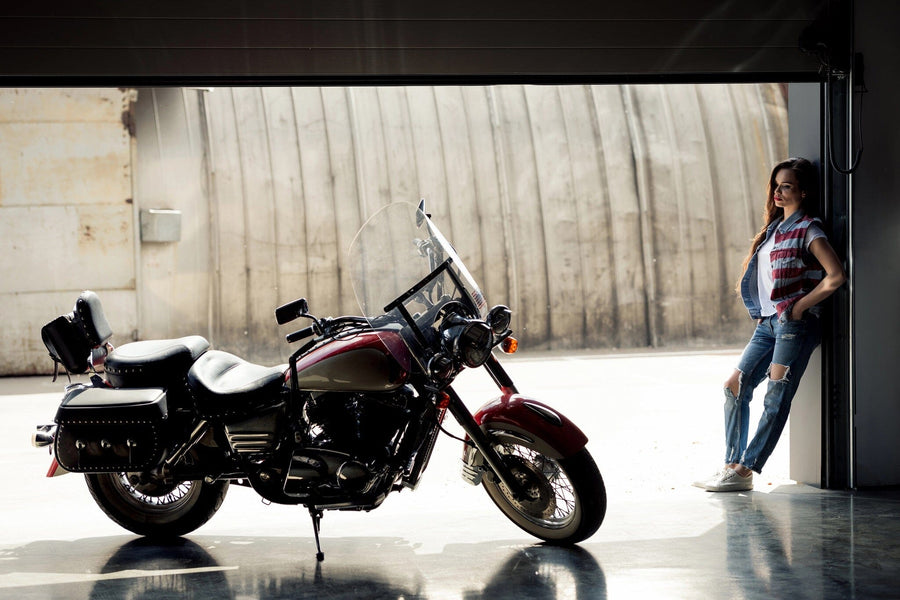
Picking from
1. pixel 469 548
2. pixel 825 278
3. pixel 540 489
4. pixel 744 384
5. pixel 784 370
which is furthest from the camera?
pixel 744 384

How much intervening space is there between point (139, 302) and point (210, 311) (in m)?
0.74

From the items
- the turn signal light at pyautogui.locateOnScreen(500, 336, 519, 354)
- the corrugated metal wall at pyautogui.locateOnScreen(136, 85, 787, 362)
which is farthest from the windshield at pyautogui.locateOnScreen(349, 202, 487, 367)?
the corrugated metal wall at pyautogui.locateOnScreen(136, 85, 787, 362)

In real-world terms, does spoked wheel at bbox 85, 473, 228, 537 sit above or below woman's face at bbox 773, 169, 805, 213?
below

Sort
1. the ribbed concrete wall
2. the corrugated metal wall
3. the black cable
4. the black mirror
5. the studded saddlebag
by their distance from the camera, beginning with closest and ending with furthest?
1. the black mirror
2. the studded saddlebag
3. the black cable
4. the ribbed concrete wall
5. the corrugated metal wall

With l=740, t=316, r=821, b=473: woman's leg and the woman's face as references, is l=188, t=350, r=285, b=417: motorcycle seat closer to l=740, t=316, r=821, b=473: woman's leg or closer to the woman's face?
l=740, t=316, r=821, b=473: woman's leg

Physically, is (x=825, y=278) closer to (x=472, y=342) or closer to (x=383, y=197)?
(x=472, y=342)

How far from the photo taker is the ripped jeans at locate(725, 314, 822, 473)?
199 inches

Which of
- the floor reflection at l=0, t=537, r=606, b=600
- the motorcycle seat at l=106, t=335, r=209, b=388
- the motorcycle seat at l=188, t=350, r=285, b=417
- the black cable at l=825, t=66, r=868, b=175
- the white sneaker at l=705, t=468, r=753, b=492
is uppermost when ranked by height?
the black cable at l=825, t=66, r=868, b=175

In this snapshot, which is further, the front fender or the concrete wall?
the concrete wall

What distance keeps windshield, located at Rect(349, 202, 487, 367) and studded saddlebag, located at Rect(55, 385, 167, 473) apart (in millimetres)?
978

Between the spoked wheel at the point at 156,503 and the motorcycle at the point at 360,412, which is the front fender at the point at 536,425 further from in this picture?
the spoked wheel at the point at 156,503

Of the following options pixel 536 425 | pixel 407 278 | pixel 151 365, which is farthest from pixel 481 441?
pixel 151 365

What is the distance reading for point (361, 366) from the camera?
3.98m

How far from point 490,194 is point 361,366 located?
7814 millimetres
